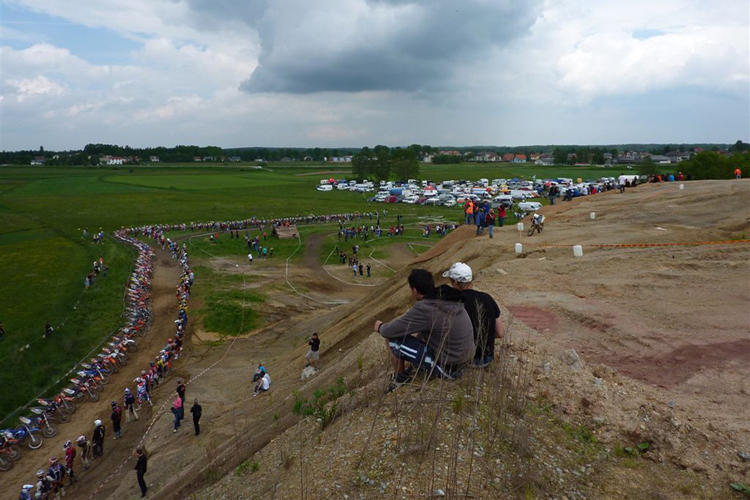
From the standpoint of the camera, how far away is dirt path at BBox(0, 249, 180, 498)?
52.4 ft

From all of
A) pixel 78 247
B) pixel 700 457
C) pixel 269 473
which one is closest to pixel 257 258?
pixel 78 247

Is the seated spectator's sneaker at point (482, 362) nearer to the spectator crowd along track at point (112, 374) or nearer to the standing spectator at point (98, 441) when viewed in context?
the spectator crowd along track at point (112, 374)

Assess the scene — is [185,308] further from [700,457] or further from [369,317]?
[700,457]

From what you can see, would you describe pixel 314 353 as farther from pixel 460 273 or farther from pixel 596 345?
pixel 460 273

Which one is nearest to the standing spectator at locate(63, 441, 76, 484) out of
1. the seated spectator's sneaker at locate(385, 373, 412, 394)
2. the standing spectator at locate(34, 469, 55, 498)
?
the standing spectator at locate(34, 469, 55, 498)

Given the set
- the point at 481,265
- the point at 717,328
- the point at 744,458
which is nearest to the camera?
the point at 744,458

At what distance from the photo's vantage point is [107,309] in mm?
31734

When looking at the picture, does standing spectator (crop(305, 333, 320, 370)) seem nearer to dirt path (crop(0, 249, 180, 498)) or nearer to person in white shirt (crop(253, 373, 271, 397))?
person in white shirt (crop(253, 373, 271, 397))

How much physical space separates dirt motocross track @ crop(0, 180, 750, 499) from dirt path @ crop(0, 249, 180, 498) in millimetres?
73

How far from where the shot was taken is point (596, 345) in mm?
10609

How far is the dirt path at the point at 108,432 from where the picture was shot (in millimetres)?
15984

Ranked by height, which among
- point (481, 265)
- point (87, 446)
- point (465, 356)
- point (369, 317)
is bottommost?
point (87, 446)

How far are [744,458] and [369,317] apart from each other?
543 inches

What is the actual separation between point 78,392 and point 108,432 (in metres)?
3.72
